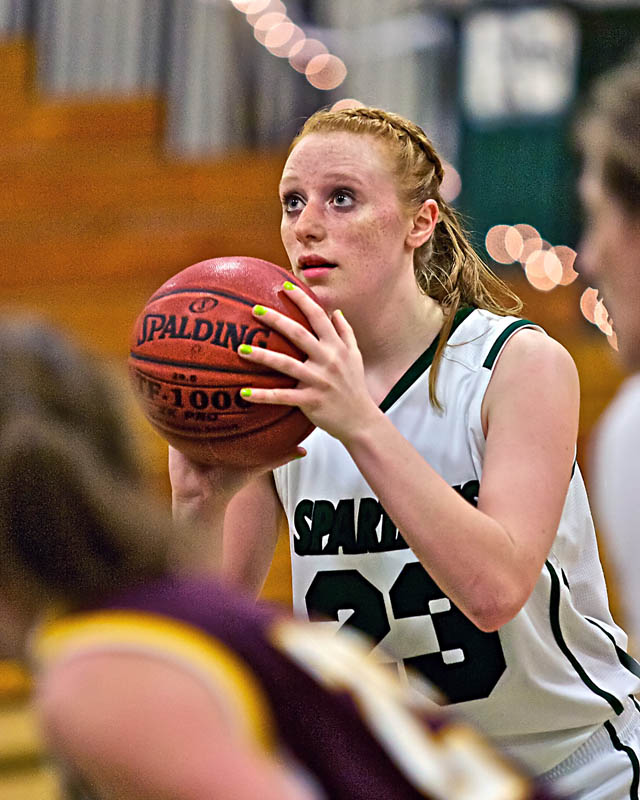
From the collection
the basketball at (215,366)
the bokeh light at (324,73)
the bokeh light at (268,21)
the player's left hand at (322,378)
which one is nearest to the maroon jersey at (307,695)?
the player's left hand at (322,378)

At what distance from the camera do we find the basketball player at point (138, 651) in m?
1.17

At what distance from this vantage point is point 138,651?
119cm

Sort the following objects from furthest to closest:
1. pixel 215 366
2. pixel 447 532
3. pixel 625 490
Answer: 1. pixel 215 366
2. pixel 447 532
3. pixel 625 490

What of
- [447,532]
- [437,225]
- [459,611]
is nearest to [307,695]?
[447,532]

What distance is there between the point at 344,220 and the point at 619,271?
906 millimetres

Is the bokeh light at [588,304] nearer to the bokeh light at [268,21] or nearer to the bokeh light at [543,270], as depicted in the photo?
the bokeh light at [543,270]

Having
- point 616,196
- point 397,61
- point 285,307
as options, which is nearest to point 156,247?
point 397,61

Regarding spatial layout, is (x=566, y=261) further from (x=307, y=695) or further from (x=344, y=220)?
(x=307, y=695)

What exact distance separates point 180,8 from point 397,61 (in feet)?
4.69

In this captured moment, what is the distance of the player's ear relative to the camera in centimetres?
251

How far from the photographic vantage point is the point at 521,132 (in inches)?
230

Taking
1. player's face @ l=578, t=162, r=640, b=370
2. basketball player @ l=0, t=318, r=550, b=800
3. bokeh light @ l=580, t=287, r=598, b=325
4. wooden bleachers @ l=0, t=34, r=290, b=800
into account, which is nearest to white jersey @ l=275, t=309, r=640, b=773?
player's face @ l=578, t=162, r=640, b=370

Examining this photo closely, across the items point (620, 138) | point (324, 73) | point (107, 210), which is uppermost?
point (620, 138)

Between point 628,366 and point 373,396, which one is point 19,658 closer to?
point 628,366
